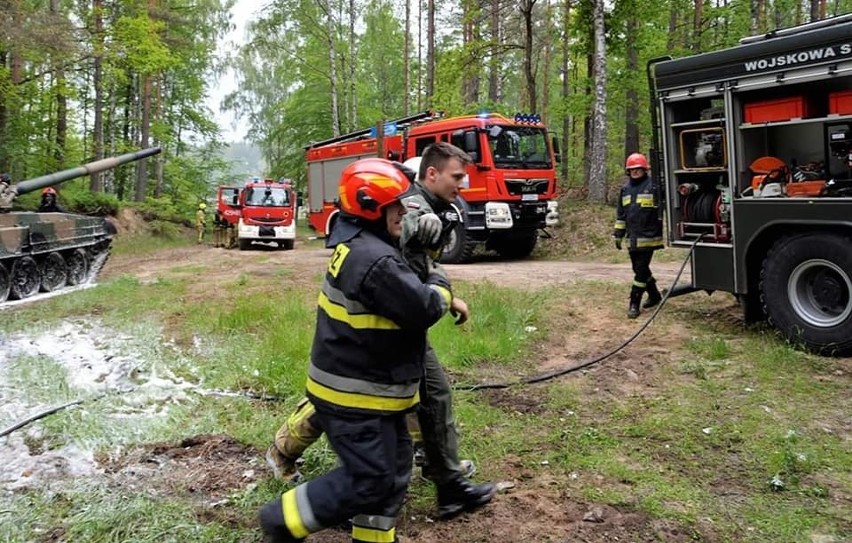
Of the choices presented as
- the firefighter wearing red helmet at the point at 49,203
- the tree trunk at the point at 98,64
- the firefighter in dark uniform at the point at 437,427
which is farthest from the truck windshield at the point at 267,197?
the firefighter in dark uniform at the point at 437,427

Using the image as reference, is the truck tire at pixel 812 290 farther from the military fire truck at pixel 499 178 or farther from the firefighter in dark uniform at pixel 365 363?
the military fire truck at pixel 499 178

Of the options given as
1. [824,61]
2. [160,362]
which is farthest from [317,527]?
[824,61]

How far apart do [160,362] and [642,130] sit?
20.4 meters

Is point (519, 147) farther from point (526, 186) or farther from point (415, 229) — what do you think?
point (415, 229)

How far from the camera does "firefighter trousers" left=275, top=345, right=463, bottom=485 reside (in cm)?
338

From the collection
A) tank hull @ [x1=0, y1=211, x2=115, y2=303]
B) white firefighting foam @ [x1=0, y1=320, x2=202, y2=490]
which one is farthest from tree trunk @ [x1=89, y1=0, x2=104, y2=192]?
white firefighting foam @ [x1=0, y1=320, x2=202, y2=490]

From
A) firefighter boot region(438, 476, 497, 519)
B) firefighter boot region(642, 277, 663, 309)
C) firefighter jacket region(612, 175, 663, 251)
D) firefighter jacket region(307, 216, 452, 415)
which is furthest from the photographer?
firefighter boot region(642, 277, 663, 309)

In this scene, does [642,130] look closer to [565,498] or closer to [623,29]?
[623,29]

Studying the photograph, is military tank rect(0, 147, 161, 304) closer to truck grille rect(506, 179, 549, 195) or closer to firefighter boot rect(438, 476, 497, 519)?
truck grille rect(506, 179, 549, 195)

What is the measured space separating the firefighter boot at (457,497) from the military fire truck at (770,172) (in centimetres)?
375

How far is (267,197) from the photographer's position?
21.6m

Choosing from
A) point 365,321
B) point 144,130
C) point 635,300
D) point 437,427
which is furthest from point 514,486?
point 144,130

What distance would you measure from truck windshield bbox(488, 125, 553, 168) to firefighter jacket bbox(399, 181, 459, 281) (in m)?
10.2

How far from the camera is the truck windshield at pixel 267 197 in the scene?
21438mm
